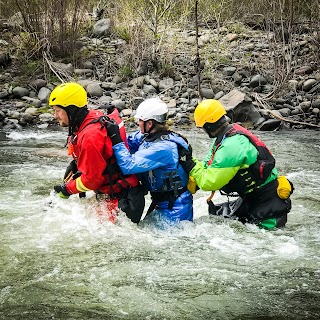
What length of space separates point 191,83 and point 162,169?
10727 mm

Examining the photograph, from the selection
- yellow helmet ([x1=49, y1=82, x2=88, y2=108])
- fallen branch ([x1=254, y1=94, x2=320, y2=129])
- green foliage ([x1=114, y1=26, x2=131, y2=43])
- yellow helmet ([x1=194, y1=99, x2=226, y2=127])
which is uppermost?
green foliage ([x1=114, y1=26, x2=131, y2=43])

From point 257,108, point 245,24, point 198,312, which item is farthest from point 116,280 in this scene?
point 245,24

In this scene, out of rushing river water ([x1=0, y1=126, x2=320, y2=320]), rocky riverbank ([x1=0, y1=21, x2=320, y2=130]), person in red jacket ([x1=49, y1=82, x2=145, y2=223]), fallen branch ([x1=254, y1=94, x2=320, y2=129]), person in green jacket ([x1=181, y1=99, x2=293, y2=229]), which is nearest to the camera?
rushing river water ([x1=0, y1=126, x2=320, y2=320])

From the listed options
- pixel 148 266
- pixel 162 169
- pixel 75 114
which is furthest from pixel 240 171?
pixel 75 114

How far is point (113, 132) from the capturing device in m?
5.11

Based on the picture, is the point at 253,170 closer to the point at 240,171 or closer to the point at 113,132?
the point at 240,171

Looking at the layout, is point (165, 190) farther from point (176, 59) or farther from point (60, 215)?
point (176, 59)

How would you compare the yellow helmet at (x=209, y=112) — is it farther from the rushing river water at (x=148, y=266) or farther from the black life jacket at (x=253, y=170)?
the rushing river water at (x=148, y=266)

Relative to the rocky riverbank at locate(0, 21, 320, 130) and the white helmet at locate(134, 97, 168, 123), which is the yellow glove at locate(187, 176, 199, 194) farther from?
the rocky riverbank at locate(0, 21, 320, 130)

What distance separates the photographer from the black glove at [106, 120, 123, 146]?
510cm

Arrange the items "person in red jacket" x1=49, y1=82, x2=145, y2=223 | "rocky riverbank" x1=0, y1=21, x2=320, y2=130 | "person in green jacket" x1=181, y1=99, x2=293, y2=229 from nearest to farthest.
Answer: "person in red jacket" x1=49, y1=82, x2=145, y2=223 < "person in green jacket" x1=181, y1=99, x2=293, y2=229 < "rocky riverbank" x1=0, y1=21, x2=320, y2=130

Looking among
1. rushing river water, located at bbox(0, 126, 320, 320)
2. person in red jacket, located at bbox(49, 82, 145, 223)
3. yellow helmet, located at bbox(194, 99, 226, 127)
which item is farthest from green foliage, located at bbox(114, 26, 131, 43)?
yellow helmet, located at bbox(194, 99, 226, 127)

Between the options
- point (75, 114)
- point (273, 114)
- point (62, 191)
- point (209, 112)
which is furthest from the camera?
point (273, 114)

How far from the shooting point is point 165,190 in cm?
533
